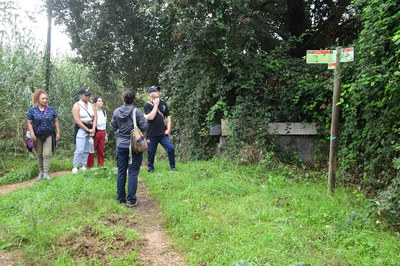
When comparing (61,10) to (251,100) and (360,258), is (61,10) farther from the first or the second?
(360,258)

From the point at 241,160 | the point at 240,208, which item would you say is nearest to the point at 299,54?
the point at 241,160


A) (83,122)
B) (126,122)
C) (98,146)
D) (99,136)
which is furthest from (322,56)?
(98,146)

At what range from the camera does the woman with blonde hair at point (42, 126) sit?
6371 millimetres

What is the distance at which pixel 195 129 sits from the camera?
8500mm

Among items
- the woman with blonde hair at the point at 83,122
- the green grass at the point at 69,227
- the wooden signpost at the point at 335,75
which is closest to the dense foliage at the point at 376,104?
the wooden signpost at the point at 335,75

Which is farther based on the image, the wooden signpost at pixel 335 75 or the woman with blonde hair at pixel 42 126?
the woman with blonde hair at pixel 42 126

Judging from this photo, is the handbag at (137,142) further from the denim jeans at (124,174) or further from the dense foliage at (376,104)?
the dense foliage at (376,104)

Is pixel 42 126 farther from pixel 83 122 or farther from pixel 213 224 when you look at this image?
pixel 213 224

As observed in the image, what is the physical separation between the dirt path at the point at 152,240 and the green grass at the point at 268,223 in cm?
13

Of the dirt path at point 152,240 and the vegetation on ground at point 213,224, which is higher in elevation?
the vegetation on ground at point 213,224

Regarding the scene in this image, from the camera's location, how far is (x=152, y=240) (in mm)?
3928

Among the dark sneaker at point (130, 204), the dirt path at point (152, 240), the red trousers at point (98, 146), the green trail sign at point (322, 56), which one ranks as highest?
the green trail sign at point (322, 56)

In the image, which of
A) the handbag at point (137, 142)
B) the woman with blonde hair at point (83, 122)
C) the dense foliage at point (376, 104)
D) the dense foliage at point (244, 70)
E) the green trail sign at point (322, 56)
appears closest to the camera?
the dense foliage at point (376, 104)

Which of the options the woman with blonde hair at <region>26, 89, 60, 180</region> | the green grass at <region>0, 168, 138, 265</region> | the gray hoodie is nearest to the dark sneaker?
the green grass at <region>0, 168, 138, 265</region>
